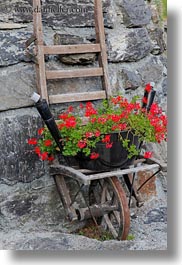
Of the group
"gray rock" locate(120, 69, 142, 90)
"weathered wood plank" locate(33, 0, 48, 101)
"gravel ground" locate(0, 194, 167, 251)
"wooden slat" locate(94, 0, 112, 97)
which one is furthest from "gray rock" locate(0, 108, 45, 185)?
"gray rock" locate(120, 69, 142, 90)

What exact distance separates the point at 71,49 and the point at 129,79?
1.05 ft

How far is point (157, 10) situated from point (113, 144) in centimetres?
76

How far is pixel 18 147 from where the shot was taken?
5.94 feet

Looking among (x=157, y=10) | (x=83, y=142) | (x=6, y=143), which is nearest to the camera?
(x=83, y=142)

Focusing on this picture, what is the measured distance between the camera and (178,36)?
71.8 inches

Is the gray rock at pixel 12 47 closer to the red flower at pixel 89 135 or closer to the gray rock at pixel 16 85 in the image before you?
the gray rock at pixel 16 85

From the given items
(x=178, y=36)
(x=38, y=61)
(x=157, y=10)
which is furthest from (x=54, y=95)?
(x=157, y=10)

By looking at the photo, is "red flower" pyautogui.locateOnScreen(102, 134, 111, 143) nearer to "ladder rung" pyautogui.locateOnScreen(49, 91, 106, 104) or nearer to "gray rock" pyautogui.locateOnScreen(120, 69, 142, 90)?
"ladder rung" pyautogui.locateOnScreen(49, 91, 106, 104)

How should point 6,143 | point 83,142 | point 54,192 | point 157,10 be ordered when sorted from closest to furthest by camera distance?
point 83,142, point 6,143, point 54,192, point 157,10

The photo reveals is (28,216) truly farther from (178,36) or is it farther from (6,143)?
(178,36)

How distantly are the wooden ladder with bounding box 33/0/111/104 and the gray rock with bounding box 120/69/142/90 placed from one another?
13 cm

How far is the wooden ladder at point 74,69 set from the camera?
1792 mm

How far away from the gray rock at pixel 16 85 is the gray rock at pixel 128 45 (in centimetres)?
37

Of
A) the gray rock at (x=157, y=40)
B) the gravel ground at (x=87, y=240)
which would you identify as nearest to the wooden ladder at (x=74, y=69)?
the gray rock at (x=157, y=40)
